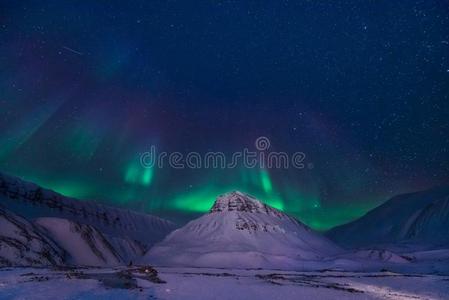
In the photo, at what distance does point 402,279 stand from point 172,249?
98.4m

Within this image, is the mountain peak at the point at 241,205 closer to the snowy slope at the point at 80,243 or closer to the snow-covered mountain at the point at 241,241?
the snow-covered mountain at the point at 241,241

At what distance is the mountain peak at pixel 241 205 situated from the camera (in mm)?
186250

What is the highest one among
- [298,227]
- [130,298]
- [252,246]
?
[298,227]

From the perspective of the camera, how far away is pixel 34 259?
242ft

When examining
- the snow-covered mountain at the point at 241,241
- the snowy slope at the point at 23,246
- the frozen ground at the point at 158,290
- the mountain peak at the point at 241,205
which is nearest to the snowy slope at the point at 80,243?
the snowy slope at the point at 23,246

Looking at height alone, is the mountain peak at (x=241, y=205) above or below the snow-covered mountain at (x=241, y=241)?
above

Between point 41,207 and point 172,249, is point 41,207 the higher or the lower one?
the higher one

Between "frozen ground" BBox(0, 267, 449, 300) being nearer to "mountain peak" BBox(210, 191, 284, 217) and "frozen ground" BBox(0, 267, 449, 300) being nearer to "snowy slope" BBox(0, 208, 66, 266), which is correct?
"snowy slope" BBox(0, 208, 66, 266)

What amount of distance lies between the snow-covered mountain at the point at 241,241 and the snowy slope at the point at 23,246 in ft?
139

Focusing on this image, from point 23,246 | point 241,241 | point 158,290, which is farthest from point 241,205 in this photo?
point 158,290

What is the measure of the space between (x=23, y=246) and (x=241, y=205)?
397 ft

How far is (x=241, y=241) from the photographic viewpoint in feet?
491

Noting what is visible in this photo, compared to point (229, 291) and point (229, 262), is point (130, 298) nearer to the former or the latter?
point (229, 291)

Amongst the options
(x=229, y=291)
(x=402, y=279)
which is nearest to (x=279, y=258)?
(x=402, y=279)
